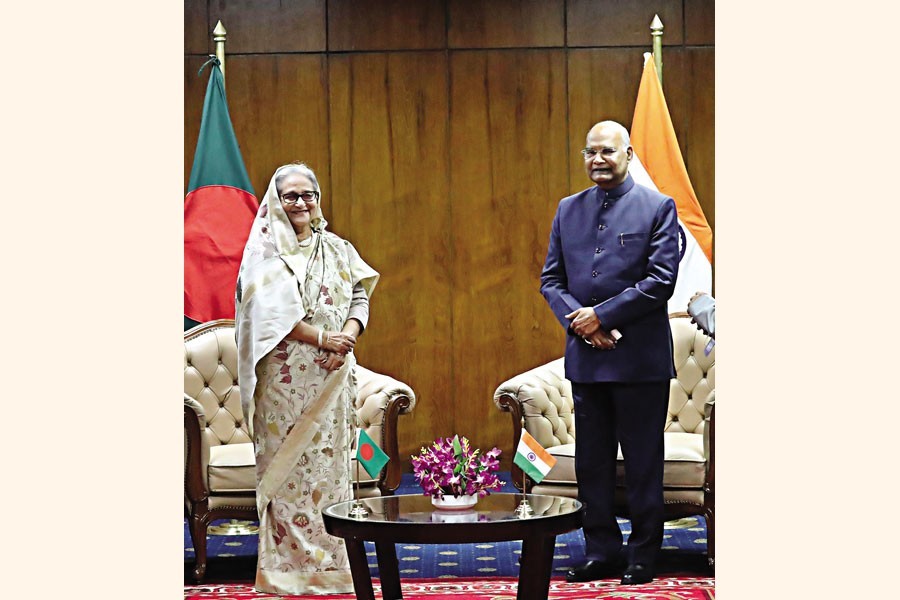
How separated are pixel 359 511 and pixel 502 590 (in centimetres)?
80

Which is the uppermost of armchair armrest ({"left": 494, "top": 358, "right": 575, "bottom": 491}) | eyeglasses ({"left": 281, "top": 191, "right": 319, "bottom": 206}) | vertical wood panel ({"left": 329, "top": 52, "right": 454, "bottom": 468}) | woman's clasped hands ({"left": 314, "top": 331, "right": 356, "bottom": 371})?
vertical wood panel ({"left": 329, "top": 52, "right": 454, "bottom": 468})

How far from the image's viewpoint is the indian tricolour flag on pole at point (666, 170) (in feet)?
20.9

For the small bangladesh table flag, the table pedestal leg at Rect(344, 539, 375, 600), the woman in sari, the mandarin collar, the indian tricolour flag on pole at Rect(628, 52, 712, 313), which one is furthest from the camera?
the indian tricolour flag on pole at Rect(628, 52, 712, 313)

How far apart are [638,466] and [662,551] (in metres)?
0.80

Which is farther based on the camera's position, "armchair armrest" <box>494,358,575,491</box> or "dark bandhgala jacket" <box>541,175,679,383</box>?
"armchair armrest" <box>494,358,575,491</box>

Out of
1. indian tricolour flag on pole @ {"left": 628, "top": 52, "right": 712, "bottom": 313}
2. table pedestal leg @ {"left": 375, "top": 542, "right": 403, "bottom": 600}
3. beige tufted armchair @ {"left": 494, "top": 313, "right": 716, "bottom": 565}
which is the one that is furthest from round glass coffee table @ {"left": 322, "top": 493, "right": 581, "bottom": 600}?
indian tricolour flag on pole @ {"left": 628, "top": 52, "right": 712, "bottom": 313}

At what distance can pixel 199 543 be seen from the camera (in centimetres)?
445

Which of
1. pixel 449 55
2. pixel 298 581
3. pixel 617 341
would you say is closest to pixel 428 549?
pixel 298 581

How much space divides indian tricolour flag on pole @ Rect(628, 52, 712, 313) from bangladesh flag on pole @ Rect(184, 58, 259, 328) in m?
2.11

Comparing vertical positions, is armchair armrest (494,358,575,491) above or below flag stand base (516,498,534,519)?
above

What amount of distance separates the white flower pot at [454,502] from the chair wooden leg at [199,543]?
1268mm

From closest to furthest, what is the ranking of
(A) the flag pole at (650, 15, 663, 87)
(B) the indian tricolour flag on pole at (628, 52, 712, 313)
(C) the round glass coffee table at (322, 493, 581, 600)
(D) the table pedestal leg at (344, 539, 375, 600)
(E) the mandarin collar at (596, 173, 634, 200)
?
(C) the round glass coffee table at (322, 493, 581, 600) < (D) the table pedestal leg at (344, 539, 375, 600) < (E) the mandarin collar at (596, 173, 634, 200) < (B) the indian tricolour flag on pole at (628, 52, 712, 313) < (A) the flag pole at (650, 15, 663, 87)

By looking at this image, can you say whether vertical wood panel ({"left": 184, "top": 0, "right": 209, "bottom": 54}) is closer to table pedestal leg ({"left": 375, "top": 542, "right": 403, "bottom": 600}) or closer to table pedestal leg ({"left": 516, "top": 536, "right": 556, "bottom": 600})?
table pedestal leg ({"left": 375, "top": 542, "right": 403, "bottom": 600})

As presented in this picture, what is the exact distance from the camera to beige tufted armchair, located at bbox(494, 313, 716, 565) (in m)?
4.51
